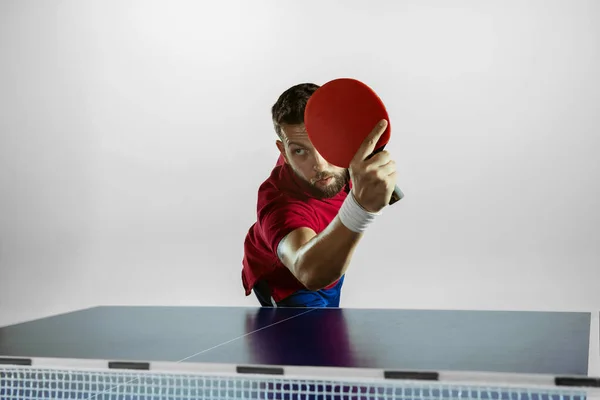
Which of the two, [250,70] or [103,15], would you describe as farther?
[103,15]

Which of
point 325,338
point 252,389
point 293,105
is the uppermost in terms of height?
point 293,105

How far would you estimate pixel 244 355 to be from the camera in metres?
2.06

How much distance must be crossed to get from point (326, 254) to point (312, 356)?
1.03 metres

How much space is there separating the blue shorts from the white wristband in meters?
0.96

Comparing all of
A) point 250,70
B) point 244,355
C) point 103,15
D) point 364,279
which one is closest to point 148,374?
point 244,355

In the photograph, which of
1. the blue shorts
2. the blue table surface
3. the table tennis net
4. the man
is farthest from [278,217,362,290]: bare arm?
the table tennis net

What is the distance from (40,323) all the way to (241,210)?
4.84 metres

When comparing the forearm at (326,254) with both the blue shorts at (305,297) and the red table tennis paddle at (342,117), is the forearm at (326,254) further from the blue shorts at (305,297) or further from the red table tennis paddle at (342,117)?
the blue shorts at (305,297)

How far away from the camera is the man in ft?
10.0

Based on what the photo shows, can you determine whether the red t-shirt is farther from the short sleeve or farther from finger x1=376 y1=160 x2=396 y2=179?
finger x1=376 y1=160 x2=396 y2=179

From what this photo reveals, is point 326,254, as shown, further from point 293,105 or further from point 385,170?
point 293,105

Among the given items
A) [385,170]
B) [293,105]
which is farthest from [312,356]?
[293,105]

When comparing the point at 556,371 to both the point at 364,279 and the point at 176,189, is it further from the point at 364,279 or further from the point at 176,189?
the point at 176,189

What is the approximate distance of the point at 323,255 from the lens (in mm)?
3041
